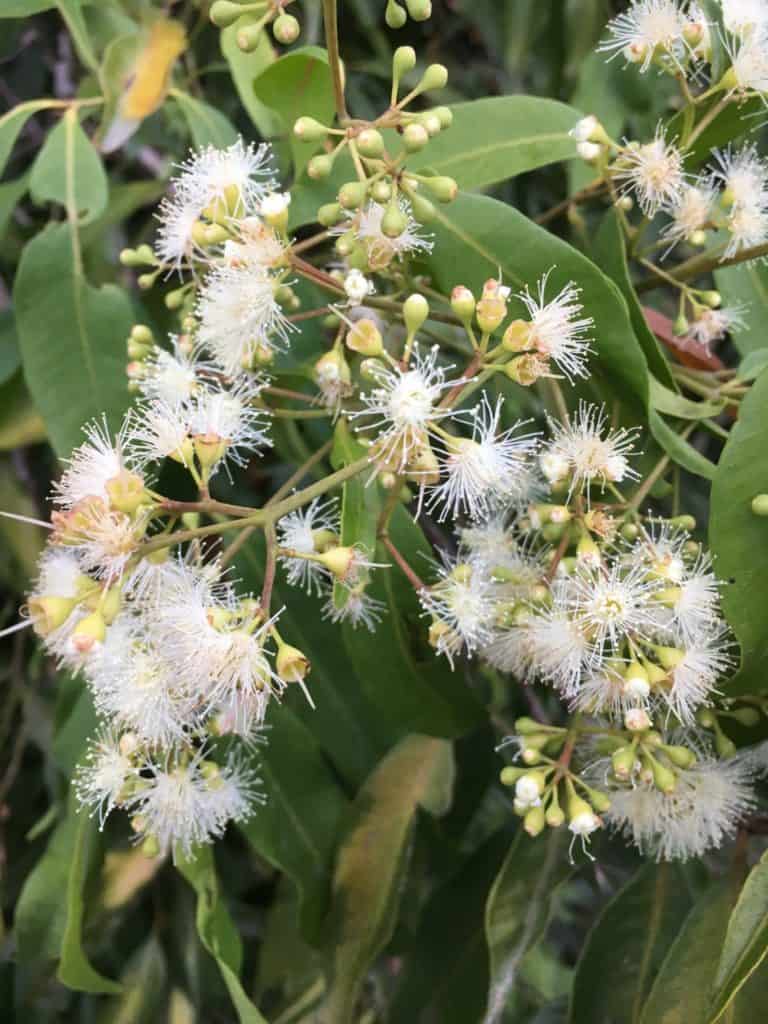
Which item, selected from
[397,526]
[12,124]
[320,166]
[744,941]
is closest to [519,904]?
[744,941]

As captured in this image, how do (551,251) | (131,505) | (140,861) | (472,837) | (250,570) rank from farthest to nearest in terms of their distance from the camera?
(472,837), (140,861), (250,570), (551,251), (131,505)

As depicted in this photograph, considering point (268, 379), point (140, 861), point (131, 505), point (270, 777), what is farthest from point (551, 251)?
point (140, 861)

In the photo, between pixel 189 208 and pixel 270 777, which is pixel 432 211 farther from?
pixel 270 777

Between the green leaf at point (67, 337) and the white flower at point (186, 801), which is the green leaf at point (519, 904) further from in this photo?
the green leaf at point (67, 337)

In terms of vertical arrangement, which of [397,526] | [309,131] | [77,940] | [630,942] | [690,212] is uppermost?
[309,131]

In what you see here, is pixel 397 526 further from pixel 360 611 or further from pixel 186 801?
pixel 186 801

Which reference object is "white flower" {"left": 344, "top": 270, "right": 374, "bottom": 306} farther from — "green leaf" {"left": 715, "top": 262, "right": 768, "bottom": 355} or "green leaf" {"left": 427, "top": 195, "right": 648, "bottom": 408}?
"green leaf" {"left": 715, "top": 262, "right": 768, "bottom": 355}
